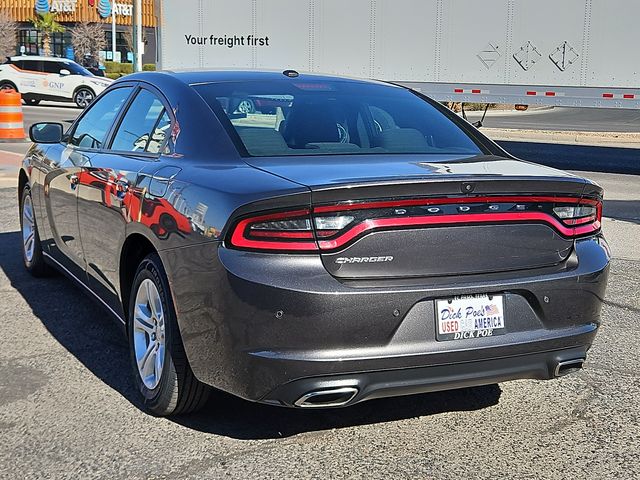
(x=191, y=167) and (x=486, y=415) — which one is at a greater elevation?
(x=191, y=167)

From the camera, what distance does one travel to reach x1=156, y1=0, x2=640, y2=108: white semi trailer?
1628 centimetres

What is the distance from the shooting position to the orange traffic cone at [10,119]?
17578 mm

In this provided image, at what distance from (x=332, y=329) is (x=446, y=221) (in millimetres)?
623

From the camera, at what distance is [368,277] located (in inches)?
135

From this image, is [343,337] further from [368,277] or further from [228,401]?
[228,401]

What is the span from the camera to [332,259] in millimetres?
3387

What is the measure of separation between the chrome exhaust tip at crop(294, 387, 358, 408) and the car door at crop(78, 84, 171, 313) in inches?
48.5

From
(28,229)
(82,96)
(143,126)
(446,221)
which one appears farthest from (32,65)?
(446,221)

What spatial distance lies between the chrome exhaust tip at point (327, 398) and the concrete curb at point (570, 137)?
793 inches

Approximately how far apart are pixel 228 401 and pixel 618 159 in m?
15.8

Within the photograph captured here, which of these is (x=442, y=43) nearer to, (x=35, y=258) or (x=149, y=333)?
(x=35, y=258)

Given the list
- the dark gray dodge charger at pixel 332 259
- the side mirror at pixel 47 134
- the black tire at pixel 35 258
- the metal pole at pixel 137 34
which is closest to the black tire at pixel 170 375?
the dark gray dodge charger at pixel 332 259

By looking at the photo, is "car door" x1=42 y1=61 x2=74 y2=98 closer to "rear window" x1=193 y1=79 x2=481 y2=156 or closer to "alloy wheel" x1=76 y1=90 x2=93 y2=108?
"alloy wheel" x1=76 y1=90 x2=93 y2=108

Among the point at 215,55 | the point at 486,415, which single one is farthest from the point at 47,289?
the point at 215,55
